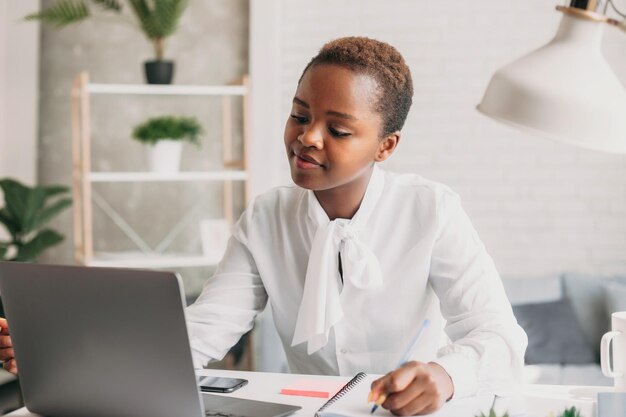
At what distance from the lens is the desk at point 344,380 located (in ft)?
3.88

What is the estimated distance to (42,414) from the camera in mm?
1158

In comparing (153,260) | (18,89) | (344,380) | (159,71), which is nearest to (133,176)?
(153,260)

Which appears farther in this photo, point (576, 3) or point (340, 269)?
point (340, 269)

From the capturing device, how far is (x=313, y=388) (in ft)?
4.24

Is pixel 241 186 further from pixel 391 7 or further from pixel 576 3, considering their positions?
pixel 576 3

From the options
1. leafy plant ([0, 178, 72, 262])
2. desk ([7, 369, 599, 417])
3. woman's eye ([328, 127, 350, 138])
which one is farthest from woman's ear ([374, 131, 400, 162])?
leafy plant ([0, 178, 72, 262])

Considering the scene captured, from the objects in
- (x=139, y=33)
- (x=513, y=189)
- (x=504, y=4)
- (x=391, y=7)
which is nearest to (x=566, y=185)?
(x=513, y=189)

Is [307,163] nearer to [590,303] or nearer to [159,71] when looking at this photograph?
[159,71]

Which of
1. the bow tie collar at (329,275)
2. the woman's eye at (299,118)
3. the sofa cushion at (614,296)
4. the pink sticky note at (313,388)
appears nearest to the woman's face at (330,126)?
the woman's eye at (299,118)

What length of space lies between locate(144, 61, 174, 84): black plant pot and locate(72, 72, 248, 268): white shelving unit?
0.05 metres

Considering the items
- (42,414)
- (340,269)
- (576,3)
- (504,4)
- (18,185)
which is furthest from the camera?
(504,4)

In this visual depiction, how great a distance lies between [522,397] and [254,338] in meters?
2.65

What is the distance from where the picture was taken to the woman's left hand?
3.54 feet

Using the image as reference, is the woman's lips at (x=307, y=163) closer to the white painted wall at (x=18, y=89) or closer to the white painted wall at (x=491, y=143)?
the white painted wall at (x=491, y=143)
